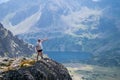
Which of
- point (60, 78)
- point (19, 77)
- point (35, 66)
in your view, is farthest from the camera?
point (60, 78)

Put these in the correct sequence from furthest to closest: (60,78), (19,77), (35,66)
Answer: (60,78) → (35,66) → (19,77)

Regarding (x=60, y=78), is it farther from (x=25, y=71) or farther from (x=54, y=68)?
(x=25, y=71)

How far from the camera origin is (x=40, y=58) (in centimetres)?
6188

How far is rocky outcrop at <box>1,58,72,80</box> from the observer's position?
52.2 metres

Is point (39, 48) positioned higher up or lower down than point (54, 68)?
higher up

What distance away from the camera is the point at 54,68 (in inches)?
2377

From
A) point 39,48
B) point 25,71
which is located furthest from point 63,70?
point 25,71

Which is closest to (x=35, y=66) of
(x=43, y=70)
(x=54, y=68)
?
(x=43, y=70)

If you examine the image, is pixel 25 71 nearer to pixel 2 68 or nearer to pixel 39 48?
pixel 2 68

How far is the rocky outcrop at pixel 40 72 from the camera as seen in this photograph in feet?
→ 171

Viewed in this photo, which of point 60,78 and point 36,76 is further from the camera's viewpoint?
point 60,78

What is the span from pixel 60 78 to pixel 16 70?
1021 centimetres

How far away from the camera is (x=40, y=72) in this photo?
5503cm

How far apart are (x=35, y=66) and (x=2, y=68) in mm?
5831
